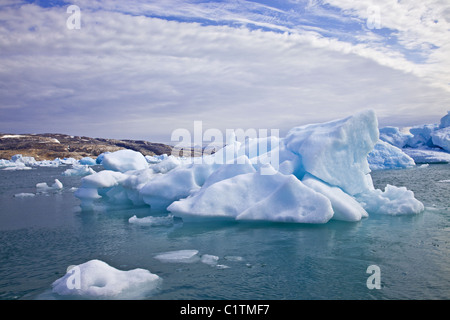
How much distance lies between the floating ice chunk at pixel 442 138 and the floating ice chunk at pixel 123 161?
97.2 feet

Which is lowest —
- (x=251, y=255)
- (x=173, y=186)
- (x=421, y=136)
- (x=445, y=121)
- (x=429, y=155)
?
(x=251, y=255)

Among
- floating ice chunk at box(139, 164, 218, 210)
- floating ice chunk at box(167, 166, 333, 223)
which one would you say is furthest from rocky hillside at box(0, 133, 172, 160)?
floating ice chunk at box(167, 166, 333, 223)

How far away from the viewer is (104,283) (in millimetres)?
4633

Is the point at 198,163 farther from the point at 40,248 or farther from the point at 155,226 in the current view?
the point at 40,248

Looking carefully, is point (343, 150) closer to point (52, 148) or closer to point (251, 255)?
point (251, 255)

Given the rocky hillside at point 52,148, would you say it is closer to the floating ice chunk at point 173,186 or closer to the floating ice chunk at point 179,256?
the floating ice chunk at point 173,186

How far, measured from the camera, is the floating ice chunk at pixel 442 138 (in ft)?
111

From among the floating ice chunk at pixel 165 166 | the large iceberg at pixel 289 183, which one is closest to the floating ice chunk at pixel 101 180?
the large iceberg at pixel 289 183

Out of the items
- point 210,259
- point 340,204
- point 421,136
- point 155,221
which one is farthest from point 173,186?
point 421,136

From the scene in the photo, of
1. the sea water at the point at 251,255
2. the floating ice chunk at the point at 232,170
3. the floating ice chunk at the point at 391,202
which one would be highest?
the floating ice chunk at the point at 232,170

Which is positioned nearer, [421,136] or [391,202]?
[391,202]

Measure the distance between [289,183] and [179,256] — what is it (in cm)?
321
